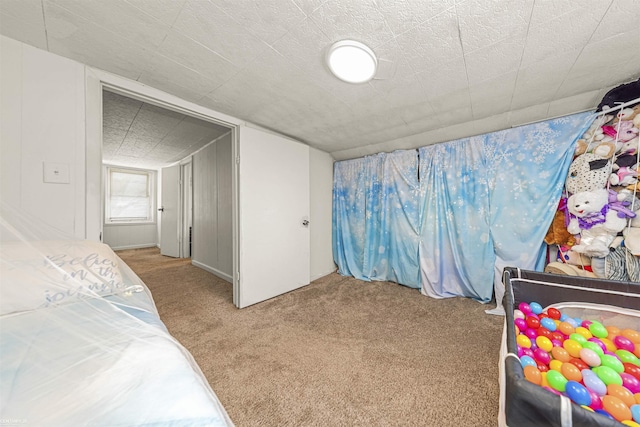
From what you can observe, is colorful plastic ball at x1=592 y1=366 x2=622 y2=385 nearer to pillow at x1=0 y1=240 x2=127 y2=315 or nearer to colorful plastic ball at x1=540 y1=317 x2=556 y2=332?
colorful plastic ball at x1=540 y1=317 x2=556 y2=332

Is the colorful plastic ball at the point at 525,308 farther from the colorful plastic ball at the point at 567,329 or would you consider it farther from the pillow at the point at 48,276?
the pillow at the point at 48,276

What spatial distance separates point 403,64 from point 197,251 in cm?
407

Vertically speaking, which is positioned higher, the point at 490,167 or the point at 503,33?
the point at 503,33

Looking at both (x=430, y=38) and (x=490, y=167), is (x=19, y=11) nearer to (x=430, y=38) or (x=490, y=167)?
(x=430, y=38)

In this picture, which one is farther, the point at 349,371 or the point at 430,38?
the point at 349,371

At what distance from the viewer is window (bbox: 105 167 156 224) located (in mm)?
4836

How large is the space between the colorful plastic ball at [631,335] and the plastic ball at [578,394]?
0.60 metres


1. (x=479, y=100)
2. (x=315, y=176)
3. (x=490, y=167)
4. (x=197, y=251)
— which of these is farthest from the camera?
(x=197, y=251)

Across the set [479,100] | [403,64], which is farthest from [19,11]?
[479,100]

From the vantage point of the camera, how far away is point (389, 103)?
1.91m

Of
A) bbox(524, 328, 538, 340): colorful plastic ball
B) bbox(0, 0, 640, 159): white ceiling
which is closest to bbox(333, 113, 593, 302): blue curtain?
bbox(0, 0, 640, 159): white ceiling

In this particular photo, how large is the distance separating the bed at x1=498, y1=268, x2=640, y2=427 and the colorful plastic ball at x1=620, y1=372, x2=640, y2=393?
313 mm

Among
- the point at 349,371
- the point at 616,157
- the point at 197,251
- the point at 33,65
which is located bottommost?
the point at 349,371

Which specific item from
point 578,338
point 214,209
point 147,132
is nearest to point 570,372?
point 578,338
